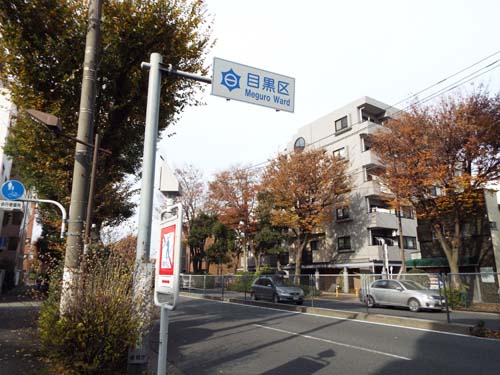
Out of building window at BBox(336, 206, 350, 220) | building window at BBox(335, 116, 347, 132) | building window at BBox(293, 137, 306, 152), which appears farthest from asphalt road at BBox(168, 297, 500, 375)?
building window at BBox(293, 137, 306, 152)

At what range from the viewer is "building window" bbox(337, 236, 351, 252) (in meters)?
34.8

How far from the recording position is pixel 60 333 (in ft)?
16.7

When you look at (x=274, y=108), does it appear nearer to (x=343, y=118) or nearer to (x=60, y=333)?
(x=60, y=333)

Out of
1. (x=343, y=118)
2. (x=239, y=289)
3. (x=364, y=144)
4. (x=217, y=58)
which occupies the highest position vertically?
(x=343, y=118)

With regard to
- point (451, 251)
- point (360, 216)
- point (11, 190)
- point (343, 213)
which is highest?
point (343, 213)

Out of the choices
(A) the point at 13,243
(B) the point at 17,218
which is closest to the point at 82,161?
(B) the point at 17,218

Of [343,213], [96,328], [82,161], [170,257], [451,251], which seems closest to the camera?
[170,257]

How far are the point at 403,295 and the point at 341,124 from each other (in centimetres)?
2335

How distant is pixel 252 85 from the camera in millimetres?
5887

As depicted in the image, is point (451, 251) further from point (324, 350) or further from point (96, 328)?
point (96, 328)

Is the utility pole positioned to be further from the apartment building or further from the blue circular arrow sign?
the apartment building

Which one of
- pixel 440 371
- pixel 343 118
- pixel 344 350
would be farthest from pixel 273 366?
pixel 343 118

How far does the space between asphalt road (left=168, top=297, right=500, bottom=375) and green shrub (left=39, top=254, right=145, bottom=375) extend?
6.62 ft

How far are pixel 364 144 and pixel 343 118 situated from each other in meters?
3.73
